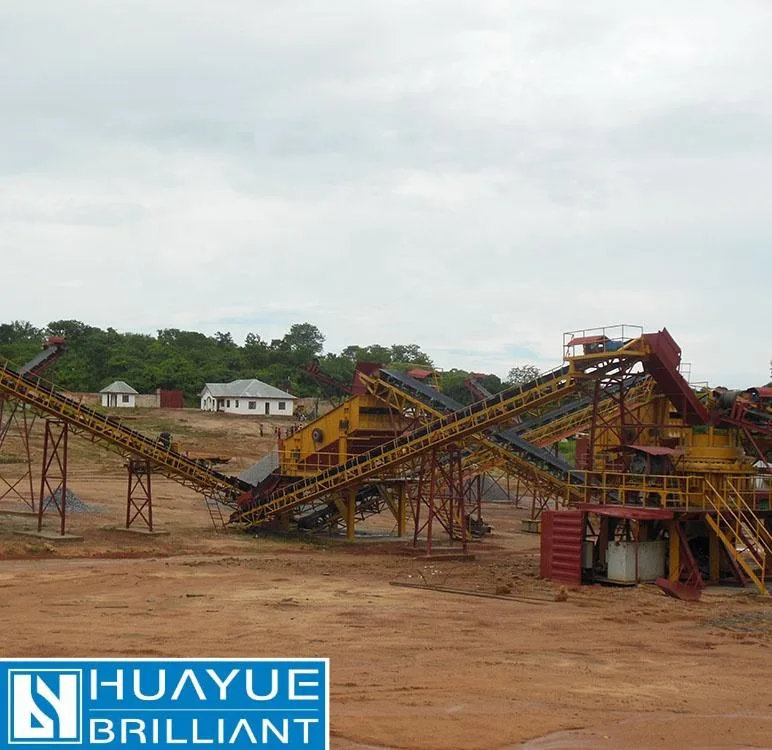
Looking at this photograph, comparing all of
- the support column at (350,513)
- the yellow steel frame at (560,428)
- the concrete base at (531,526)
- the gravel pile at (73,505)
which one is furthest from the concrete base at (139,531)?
the yellow steel frame at (560,428)

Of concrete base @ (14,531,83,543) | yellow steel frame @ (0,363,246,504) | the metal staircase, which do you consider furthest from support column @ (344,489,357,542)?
the metal staircase

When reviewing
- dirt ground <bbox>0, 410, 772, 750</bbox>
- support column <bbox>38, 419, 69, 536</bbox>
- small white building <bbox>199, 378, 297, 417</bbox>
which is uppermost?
small white building <bbox>199, 378, 297, 417</bbox>

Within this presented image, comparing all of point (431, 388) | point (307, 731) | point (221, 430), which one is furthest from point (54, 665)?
point (221, 430)

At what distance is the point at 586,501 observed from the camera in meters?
31.6

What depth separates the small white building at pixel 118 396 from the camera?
319ft

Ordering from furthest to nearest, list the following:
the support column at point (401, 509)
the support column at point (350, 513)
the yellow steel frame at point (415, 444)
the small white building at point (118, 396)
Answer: the small white building at point (118, 396), the support column at point (401, 509), the support column at point (350, 513), the yellow steel frame at point (415, 444)

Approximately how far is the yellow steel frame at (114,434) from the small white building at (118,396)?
53399 mm

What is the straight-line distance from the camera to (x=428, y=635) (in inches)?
862

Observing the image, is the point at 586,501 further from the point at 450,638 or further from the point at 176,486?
the point at 176,486

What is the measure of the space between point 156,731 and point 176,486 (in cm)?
5247

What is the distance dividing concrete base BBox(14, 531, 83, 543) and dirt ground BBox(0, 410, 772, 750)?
0.43 m

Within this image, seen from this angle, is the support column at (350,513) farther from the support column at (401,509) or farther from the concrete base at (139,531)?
the concrete base at (139,531)

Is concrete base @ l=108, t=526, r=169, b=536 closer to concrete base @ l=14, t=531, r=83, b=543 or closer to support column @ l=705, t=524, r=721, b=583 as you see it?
concrete base @ l=14, t=531, r=83, b=543

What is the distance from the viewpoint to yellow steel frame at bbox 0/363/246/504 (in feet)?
126
